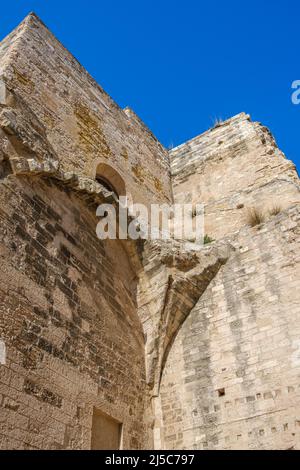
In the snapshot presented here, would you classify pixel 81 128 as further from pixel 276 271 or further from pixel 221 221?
pixel 276 271

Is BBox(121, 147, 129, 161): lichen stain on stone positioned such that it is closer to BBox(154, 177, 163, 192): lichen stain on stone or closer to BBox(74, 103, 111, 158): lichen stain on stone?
BBox(74, 103, 111, 158): lichen stain on stone

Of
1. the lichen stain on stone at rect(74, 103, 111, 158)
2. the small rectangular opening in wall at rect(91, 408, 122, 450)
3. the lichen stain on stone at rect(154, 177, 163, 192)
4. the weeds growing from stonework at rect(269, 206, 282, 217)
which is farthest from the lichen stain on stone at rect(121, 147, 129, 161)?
the small rectangular opening in wall at rect(91, 408, 122, 450)

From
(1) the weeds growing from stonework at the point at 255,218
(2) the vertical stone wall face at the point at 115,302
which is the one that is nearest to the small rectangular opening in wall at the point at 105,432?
(2) the vertical stone wall face at the point at 115,302

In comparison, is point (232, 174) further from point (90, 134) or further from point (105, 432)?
point (105, 432)

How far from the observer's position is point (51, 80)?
8125 millimetres

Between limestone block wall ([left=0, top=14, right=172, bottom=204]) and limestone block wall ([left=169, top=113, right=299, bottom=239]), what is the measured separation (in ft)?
2.56

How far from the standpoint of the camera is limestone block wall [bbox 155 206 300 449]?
5672 mm

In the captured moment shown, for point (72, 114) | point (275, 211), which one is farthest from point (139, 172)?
point (275, 211)

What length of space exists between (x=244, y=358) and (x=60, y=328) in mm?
2637

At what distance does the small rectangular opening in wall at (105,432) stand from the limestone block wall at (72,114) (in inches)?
131

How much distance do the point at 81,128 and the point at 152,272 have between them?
3.03 m

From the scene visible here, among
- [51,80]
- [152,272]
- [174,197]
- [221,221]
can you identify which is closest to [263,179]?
[221,221]

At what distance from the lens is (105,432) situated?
530cm

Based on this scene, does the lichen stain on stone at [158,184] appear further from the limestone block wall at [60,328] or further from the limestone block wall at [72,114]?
the limestone block wall at [60,328]
